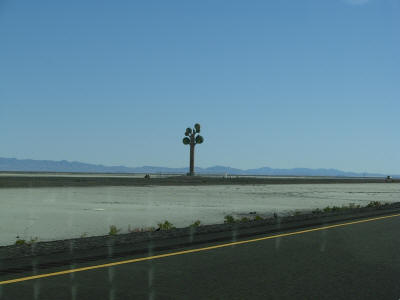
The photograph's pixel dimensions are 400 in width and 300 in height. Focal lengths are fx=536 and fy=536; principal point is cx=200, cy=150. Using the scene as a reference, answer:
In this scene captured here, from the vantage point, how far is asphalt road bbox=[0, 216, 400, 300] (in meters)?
6.47

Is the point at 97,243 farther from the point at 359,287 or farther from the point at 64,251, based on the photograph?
the point at 359,287

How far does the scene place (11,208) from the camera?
2042 cm

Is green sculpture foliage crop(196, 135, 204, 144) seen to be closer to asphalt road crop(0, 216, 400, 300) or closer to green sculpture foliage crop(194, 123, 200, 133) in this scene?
green sculpture foliage crop(194, 123, 200, 133)

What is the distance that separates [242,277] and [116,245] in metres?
3.80

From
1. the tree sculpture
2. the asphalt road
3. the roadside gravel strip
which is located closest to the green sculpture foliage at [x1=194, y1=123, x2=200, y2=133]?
the tree sculpture

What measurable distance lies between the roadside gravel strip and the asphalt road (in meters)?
0.62

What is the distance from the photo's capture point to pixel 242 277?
754cm

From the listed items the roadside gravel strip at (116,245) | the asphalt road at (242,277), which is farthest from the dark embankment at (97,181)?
the asphalt road at (242,277)

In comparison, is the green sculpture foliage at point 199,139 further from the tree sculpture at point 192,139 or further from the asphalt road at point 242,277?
the asphalt road at point 242,277

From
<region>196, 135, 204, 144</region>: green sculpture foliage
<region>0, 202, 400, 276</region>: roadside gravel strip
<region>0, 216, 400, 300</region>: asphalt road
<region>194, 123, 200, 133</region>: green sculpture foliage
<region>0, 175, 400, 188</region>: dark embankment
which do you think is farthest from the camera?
<region>194, 123, 200, 133</region>: green sculpture foliage

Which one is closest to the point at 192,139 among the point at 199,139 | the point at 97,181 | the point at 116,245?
the point at 199,139

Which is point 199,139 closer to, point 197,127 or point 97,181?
point 197,127

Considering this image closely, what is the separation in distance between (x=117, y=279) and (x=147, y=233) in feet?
17.2

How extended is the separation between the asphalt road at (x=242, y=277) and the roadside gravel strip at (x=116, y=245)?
620mm
